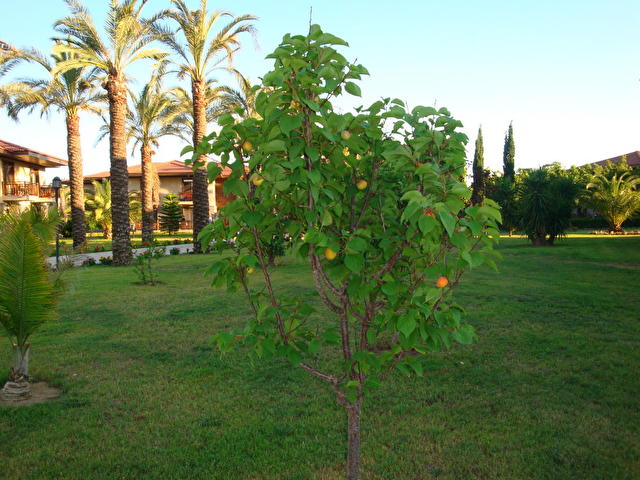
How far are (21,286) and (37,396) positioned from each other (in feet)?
4.16

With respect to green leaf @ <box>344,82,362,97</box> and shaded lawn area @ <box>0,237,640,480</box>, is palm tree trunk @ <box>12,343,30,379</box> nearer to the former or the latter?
shaded lawn area @ <box>0,237,640,480</box>

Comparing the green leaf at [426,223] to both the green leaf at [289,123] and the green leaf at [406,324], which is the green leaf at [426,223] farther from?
the green leaf at [289,123]

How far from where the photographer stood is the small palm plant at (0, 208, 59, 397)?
180 inches

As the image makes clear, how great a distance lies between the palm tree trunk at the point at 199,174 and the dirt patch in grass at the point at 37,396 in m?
15.8

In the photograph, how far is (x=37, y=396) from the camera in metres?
5.05

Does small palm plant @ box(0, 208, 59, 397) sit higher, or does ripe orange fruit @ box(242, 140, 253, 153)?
ripe orange fruit @ box(242, 140, 253, 153)

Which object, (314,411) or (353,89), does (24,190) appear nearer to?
(314,411)

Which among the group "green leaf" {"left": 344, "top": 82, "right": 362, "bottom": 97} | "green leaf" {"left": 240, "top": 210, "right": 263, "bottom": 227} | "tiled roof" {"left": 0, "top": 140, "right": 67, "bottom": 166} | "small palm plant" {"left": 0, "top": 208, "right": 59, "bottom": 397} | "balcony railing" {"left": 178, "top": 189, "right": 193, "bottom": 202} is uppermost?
"tiled roof" {"left": 0, "top": 140, "right": 67, "bottom": 166}

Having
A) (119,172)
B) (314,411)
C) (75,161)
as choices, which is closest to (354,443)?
(314,411)

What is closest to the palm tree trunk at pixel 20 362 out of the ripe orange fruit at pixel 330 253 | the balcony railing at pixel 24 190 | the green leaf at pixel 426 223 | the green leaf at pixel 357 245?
the ripe orange fruit at pixel 330 253

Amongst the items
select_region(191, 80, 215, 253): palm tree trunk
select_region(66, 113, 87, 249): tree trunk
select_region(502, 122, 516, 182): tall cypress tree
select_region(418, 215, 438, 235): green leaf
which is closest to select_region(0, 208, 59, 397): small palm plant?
select_region(418, 215, 438, 235): green leaf

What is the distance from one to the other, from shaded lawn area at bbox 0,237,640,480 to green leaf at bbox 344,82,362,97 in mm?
2643

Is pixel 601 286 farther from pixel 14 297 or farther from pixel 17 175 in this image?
pixel 17 175

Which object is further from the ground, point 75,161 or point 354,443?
point 75,161
